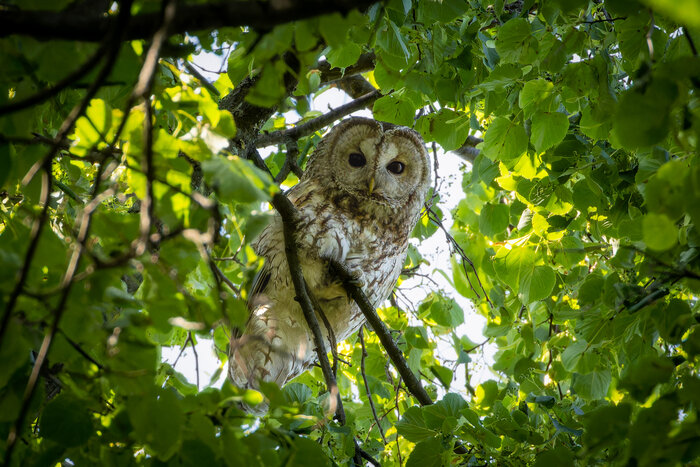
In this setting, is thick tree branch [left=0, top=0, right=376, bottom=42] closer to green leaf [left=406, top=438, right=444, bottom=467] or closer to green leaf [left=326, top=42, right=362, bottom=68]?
green leaf [left=326, top=42, right=362, bottom=68]

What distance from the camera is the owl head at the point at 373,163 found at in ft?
9.57

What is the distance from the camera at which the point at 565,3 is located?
105cm

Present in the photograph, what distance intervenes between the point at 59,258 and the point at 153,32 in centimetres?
35

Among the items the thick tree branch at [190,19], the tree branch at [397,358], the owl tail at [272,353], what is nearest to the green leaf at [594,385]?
the tree branch at [397,358]

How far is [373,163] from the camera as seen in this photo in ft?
9.81

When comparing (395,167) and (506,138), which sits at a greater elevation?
(395,167)

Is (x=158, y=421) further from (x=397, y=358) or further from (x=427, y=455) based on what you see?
(x=397, y=358)

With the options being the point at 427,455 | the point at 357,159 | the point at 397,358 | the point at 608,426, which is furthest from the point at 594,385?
the point at 357,159

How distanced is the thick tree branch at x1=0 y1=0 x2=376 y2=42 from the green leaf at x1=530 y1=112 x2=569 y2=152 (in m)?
1.18

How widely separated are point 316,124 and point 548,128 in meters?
1.48

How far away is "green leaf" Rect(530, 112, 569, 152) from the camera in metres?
1.67

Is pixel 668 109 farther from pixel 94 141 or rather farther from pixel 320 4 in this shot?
pixel 94 141

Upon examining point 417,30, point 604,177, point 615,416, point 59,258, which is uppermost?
point 417,30

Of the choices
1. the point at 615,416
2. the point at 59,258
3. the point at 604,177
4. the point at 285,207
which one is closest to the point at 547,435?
the point at 604,177
